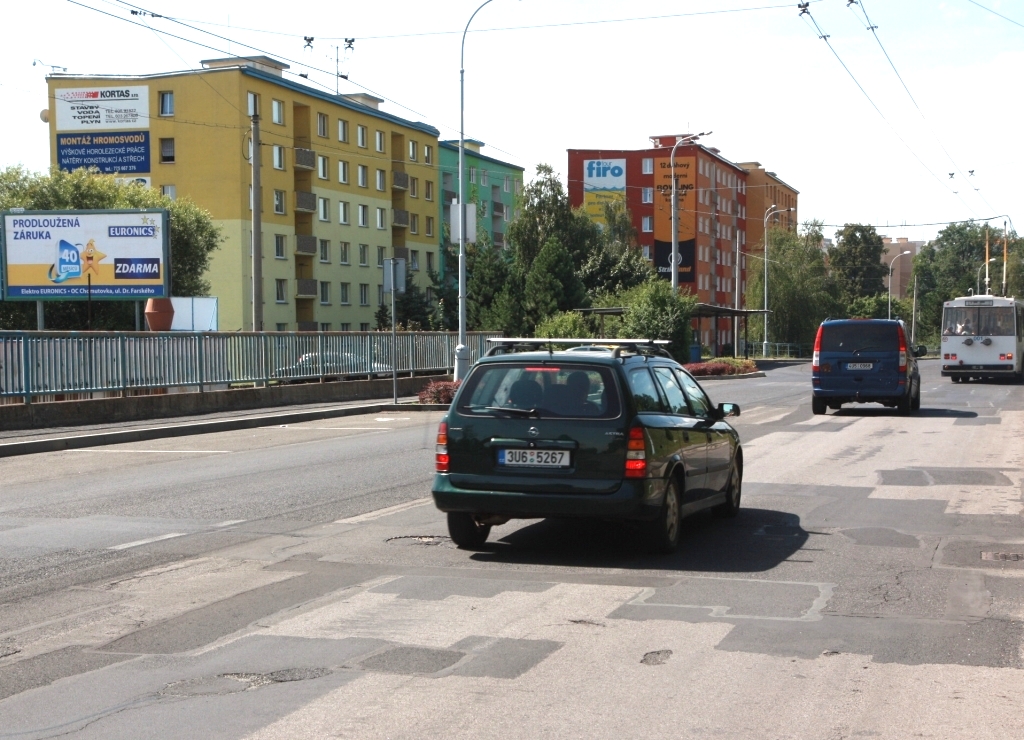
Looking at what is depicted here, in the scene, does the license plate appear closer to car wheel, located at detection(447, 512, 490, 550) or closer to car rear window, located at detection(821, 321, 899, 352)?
car wheel, located at detection(447, 512, 490, 550)

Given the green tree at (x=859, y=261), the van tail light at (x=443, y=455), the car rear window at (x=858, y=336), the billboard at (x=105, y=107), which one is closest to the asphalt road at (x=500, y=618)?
the van tail light at (x=443, y=455)

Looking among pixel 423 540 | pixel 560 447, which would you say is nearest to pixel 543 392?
pixel 560 447

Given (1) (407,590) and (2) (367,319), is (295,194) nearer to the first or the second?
(2) (367,319)

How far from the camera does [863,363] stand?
2481 cm

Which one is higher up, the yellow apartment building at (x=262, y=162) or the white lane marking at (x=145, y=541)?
the yellow apartment building at (x=262, y=162)

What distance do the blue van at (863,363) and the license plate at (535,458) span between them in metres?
17.0

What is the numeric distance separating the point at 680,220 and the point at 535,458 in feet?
324

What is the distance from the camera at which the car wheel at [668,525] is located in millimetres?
8664

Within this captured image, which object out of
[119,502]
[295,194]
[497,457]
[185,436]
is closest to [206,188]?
[295,194]

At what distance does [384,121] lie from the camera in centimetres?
7988

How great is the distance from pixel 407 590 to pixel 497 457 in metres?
1.40

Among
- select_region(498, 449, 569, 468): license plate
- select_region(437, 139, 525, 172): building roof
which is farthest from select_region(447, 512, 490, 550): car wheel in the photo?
select_region(437, 139, 525, 172): building roof

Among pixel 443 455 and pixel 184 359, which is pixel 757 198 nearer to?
pixel 184 359

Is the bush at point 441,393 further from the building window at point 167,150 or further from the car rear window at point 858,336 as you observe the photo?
the building window at point 167,150
